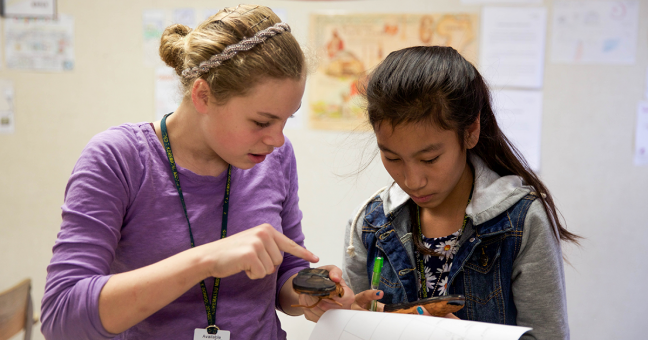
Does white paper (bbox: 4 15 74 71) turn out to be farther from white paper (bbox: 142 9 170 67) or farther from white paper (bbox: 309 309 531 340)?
white paper (bbox: 309 309 531 340)

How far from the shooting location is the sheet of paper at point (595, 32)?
2.04 meters

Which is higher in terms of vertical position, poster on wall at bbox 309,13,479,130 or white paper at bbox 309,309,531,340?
poster on wall at bbox 309,13,479,130

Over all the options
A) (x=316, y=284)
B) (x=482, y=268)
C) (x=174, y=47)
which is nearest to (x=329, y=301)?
(x=316, y=284)

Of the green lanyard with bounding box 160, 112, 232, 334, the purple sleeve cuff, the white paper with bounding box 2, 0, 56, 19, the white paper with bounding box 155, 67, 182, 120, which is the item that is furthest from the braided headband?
the white paper with bounding box 2, 0, 56, 19

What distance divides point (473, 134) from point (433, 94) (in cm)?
13

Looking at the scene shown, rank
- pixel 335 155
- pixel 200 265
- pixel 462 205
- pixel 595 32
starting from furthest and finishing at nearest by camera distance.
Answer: pixel 335 155 < pixel 595 32 < pixel 462 205 < pixel 200 265

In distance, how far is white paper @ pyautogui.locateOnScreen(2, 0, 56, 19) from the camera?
2.21 meters

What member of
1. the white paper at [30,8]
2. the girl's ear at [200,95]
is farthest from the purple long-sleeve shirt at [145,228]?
the white paper at [30,8]

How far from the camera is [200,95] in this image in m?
0.91

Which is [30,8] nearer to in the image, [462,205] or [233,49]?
[233,49]

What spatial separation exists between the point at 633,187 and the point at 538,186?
1428mm

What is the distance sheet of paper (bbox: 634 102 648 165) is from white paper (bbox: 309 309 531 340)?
5.89 ft

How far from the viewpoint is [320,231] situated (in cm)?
224

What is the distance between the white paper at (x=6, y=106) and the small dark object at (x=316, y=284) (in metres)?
2.06
